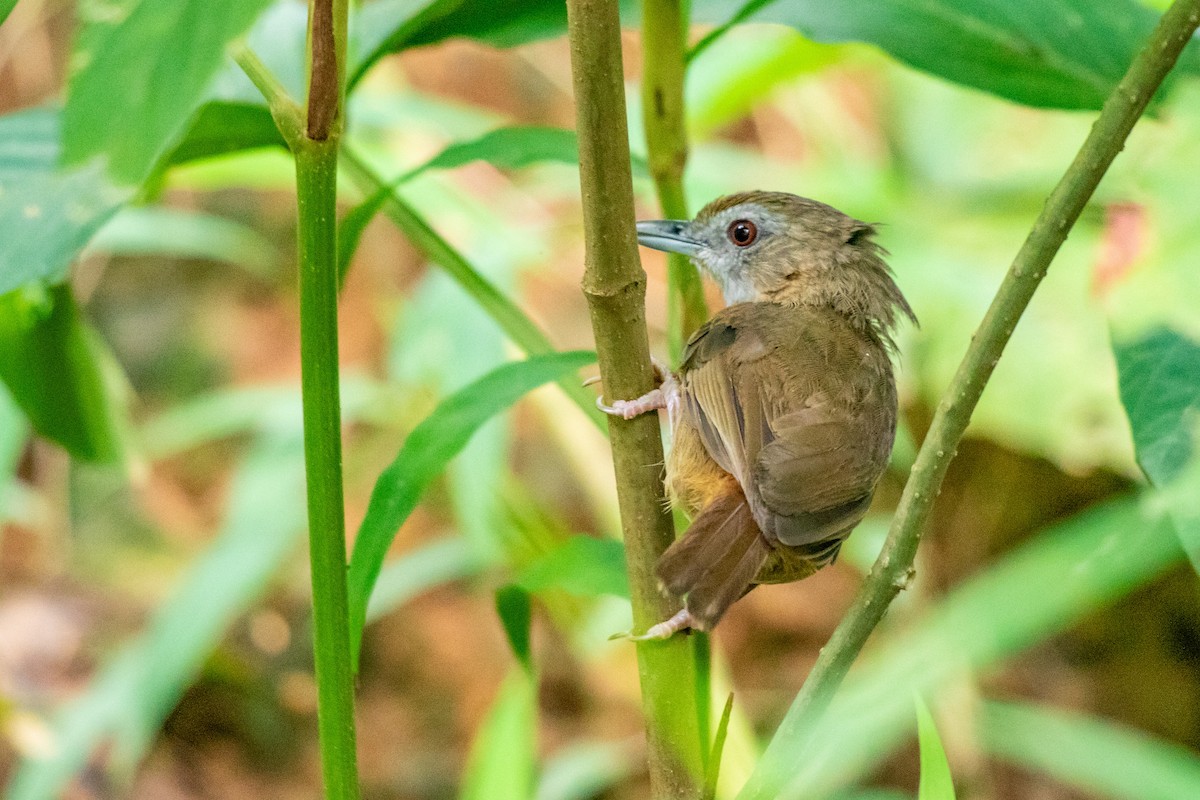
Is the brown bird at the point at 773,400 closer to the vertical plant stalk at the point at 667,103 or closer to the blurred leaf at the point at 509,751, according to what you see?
the vertical plant stalk at the point at 667,103

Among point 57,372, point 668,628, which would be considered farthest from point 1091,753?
point 57,372

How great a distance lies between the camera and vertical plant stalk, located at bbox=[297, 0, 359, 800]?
3.85 feet

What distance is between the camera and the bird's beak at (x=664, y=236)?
7.01ft

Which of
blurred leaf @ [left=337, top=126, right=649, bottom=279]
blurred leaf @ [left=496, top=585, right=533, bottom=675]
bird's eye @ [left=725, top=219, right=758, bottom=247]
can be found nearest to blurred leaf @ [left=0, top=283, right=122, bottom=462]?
blurred leaf @ [left=337, top=126, right=649, bottom=279]

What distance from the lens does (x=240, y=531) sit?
11.2ft

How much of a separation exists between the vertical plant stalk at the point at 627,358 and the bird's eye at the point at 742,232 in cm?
142

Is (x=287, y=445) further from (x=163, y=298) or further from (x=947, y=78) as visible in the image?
(x=163, y=298)

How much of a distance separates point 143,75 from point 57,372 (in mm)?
1514

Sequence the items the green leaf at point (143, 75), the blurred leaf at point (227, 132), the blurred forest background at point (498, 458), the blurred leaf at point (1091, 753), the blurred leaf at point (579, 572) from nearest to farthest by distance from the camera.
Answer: the green leaf at point (143, 75) < the blurred leaf at point (579, 572) < the blurred leaf at point (227, 132) < the blurred leaf at point (1091, 753) < the blurred forest background at point (498, 458)

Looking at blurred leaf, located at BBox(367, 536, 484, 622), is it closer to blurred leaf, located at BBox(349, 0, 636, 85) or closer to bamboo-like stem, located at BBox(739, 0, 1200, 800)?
blurred leaf, located at BBox(349, 0, 636, 85)

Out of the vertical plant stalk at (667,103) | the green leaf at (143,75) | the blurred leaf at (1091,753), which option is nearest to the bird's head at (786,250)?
the vertical plant stalk at (667,103)

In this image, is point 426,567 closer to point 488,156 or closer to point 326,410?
point 488,156

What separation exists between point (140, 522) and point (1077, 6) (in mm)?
4766

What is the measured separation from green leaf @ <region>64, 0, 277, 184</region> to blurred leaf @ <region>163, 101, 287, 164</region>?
89 centimetres
